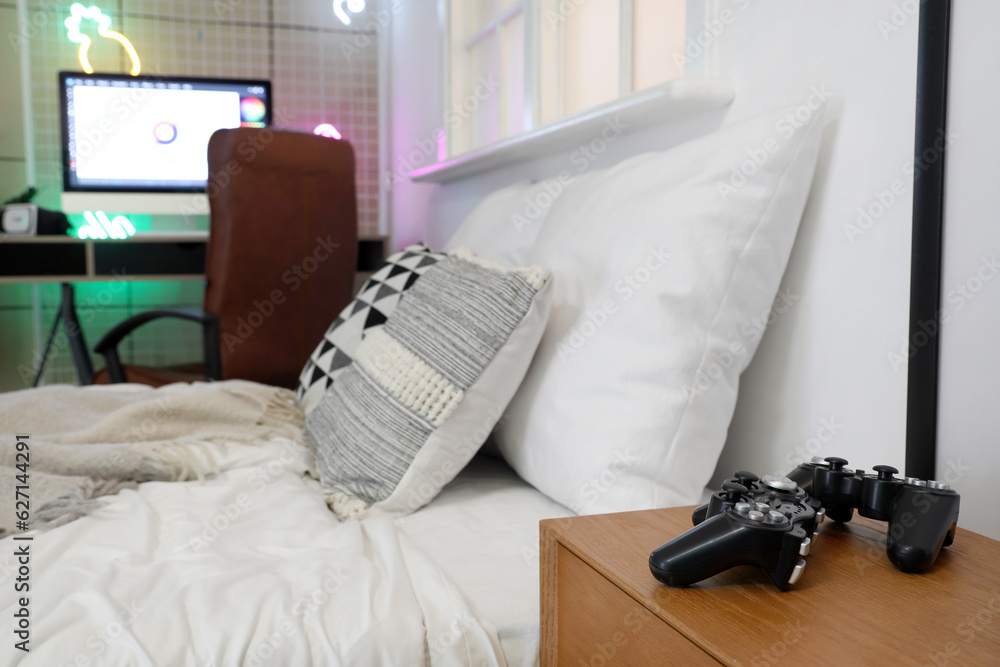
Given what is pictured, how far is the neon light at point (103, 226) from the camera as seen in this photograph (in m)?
3.18

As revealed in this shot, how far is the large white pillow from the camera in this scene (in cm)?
88

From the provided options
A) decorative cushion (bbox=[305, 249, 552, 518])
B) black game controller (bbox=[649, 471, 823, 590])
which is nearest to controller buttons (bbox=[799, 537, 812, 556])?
black game controller (bbox=[649, 471, 823, 590])

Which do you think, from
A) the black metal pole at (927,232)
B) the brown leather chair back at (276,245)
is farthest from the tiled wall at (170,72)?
the black metal pole at (927,232)

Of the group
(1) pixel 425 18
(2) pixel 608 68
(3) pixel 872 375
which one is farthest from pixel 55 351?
(3) pixel 872 375

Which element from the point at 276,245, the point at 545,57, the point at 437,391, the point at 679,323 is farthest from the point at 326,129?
the point at 679,323

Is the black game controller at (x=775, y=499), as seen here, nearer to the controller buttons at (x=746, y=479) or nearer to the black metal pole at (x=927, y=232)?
the controller buttons at (x=746, y=479)

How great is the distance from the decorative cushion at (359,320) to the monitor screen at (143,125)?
1.87 meters

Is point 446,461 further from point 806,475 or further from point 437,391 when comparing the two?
point 806,475

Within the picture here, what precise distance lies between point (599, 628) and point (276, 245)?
1.70 meters

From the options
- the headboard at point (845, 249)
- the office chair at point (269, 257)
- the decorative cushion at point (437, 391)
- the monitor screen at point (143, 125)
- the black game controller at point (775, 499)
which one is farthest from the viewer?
the monitor screen at point (143, 125)

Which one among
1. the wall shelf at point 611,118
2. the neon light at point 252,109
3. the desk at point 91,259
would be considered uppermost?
the neon light at point 252,109

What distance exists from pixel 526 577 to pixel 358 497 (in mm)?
325

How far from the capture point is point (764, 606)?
0.48m

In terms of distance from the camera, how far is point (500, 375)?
1.00 m
